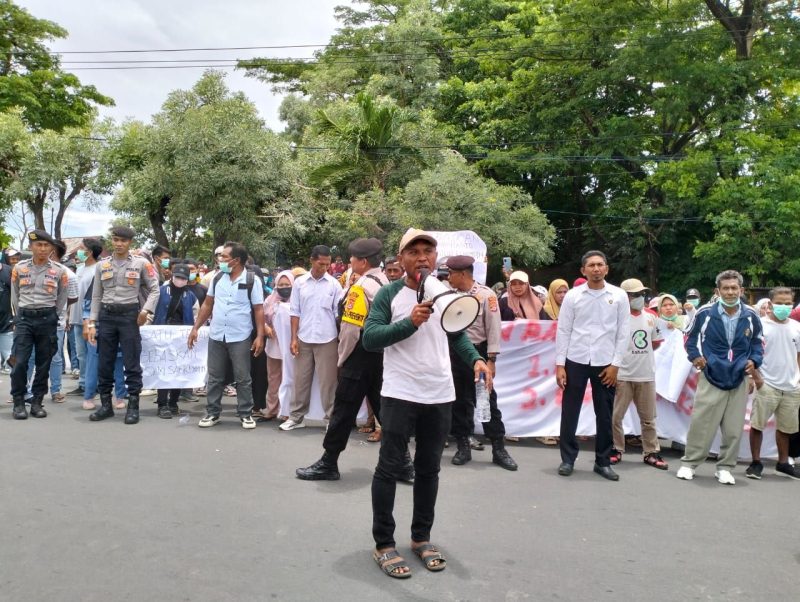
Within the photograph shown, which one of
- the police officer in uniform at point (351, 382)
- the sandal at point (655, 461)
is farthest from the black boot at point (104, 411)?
the sandal at point (655, 461)

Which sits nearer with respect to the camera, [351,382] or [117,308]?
[351,382]

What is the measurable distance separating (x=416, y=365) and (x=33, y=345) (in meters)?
5.62

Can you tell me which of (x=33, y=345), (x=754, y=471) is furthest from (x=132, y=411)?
(x=754, y=471)

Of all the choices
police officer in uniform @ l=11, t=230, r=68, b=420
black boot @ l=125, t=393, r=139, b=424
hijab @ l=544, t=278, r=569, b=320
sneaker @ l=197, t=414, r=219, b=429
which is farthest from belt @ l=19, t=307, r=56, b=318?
hijab @ l=544, t=278, r=569, b=320

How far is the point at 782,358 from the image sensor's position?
6.23 meters

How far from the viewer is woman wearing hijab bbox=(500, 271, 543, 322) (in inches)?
306

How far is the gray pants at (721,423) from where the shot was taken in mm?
5922

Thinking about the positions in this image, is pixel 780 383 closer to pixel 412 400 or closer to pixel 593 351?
pixel 593 351

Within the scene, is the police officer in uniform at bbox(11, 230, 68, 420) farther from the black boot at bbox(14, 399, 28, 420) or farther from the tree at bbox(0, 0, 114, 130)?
the tree at bbox(0, 0, 114, 130)

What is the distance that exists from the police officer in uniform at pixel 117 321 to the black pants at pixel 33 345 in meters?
0.51

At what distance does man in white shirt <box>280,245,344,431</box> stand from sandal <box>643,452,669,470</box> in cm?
325

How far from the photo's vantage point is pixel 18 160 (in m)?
27.0

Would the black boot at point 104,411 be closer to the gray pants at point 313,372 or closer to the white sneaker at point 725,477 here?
the gray pants at point 313,372

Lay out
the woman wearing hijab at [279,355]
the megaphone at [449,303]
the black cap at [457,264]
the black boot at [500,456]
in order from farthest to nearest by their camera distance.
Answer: the woman wearing hijab at [279,355] → the black boot at [500,456] → the black cap at [457,264] → the megaphone at [449,303]
